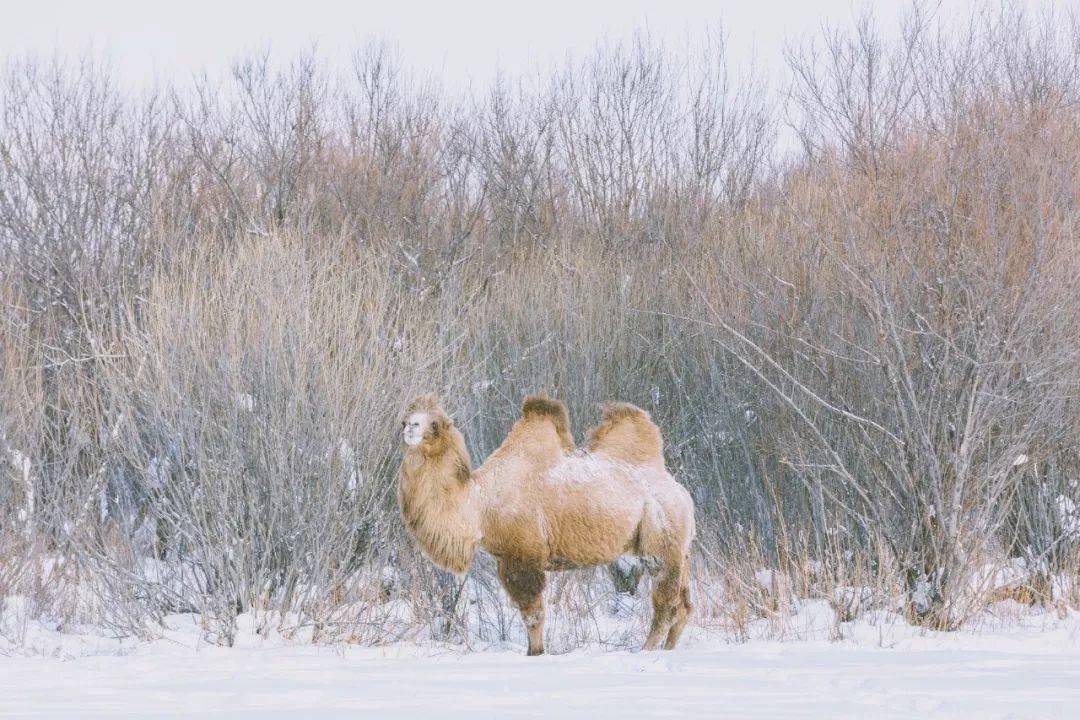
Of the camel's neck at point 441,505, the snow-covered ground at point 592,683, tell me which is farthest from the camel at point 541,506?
the snow-covered ground at point 592,683

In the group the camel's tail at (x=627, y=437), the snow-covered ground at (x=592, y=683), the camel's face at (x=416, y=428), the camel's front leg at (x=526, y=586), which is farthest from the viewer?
the camel's tail at (x=627, y=437)

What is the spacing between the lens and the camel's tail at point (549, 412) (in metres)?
7.49

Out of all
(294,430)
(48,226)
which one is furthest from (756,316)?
(48,226)

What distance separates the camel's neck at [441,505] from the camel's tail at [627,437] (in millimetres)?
971

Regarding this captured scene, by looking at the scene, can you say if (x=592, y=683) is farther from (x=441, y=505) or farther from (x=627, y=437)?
(x=627, y=437)

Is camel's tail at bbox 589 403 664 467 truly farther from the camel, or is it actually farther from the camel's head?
the camel's head

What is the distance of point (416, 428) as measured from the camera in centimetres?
687

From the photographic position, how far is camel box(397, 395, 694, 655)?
7.05m

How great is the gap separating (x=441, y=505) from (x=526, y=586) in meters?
0.69

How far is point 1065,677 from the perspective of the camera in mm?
5926

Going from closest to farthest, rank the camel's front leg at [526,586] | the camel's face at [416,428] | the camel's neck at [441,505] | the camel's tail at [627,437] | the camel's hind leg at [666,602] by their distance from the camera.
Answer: the camel's face at [416,428]
the camel's neck at [441,505]
the camel's front leg at [526,586]
the camel's hind leg at [666,602]
the camel's tail at [627,437]

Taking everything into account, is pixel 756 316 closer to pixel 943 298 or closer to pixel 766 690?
pixel 943 298

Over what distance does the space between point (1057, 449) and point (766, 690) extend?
629 cm

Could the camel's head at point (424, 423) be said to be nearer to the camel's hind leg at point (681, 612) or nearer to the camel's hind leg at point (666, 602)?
the camel's hind leg at point (666, 602)
